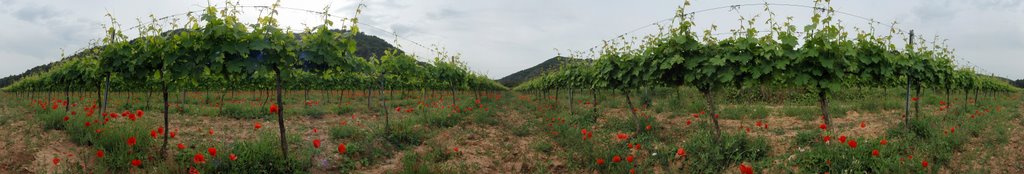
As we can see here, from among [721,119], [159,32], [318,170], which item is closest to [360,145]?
[318,170]

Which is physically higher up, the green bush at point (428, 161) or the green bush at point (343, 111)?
the green bush at point (343, 111)

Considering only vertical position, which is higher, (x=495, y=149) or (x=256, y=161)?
(x=256, y=161)

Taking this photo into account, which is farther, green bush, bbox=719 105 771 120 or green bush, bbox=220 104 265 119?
green bush, bbox=719 105 771 120

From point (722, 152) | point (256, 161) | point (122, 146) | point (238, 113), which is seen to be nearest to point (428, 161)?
point (256, 161)

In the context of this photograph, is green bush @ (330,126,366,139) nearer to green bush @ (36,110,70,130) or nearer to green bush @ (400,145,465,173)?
green bush @ (400,145,465,173)

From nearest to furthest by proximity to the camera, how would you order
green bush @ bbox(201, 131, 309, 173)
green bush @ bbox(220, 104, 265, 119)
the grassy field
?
green bush @ bbox(201, 131, 309, 173)
the grassy field
green bush @ bbox(220, 104, 265, 119)

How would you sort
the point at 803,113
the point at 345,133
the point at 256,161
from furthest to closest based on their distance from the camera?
the point at 803,113 < the point at 345,133 < the point at 256,161

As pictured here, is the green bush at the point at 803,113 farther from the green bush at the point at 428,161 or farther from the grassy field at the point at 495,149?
the green bush at the point at 428,161

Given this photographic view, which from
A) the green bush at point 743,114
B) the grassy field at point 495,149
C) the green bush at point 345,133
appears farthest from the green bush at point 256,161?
the green bush at point 743,114

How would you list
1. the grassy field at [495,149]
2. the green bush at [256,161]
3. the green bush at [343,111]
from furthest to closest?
the green bush at [343,111]
the grassy field at [495,149]
the green bush at [256,161]

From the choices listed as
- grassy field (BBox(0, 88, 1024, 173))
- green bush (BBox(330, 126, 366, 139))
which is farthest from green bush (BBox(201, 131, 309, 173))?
green bush (BBox(330, 126, 366, 139))

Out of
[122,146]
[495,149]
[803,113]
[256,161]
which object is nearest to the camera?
[256,161]

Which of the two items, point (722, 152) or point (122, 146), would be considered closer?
point (122, 146)

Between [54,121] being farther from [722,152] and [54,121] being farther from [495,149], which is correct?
[722,152]
